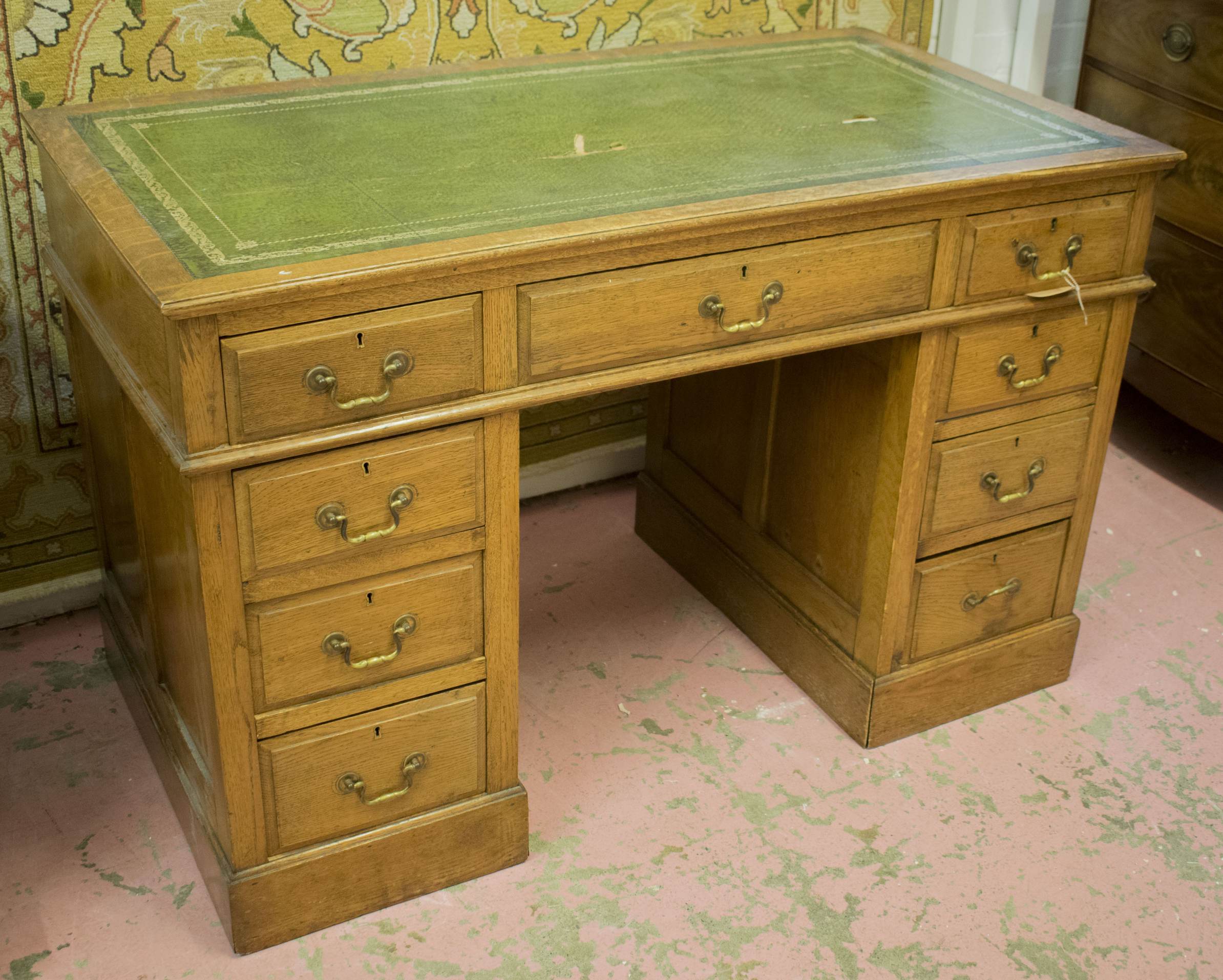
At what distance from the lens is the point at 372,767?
2.01m

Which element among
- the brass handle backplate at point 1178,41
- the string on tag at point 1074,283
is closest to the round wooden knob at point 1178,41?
the brass handle backplate at point 1178,41

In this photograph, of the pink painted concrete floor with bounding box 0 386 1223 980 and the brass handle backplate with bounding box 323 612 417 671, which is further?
the pink painted concrete floor with bounding box 0 386 1223 980

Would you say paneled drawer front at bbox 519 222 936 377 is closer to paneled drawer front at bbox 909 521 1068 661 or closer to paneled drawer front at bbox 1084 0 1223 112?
paneled drawer front at bbox 909 521 1068 661

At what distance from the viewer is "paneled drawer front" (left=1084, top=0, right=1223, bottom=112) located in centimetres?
286

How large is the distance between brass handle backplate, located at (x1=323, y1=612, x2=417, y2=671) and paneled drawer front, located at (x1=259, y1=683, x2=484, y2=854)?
9 cm

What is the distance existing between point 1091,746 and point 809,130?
1.19m

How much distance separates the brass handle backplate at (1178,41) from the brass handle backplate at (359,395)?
197cm

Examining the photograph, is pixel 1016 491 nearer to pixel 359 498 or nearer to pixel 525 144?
pixel 525 144

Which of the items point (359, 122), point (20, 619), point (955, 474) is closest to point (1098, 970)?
point (955, 474)

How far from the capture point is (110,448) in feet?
7.25

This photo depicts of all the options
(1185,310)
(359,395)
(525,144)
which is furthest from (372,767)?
(1185,310)

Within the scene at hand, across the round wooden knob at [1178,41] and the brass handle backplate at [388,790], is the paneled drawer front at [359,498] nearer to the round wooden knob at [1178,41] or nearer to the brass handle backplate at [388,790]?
the brass handle backplate at [388,790]

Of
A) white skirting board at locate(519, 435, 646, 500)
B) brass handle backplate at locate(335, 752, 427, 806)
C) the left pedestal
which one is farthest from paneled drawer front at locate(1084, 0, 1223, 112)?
brass handle backplate at locate(335, 752, 427, 806)

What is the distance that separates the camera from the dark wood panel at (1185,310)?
3.01 m
